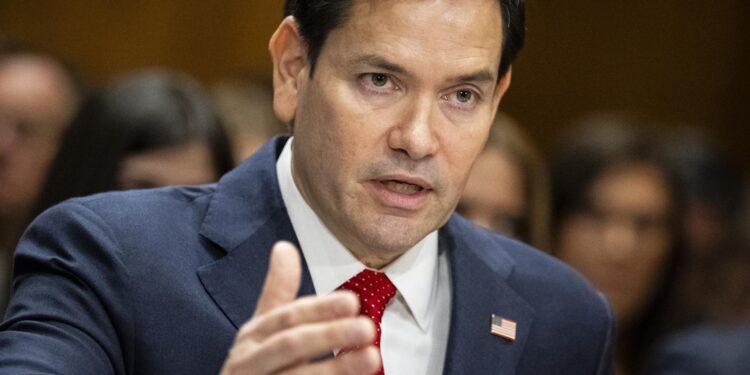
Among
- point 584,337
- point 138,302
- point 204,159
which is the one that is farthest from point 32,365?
point 204,159

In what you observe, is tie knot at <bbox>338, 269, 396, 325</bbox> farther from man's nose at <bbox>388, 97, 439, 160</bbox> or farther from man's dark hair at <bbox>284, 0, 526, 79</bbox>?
man's dark hair at <bbox>284, 0, 526, 79</bbox>

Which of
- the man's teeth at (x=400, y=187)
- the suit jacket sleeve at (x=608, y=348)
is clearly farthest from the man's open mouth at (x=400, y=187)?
the suit jacket sleeve at (x=608, y=348)

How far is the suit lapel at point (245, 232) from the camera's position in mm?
2574

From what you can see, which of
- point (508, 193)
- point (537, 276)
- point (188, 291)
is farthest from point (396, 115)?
point (508, 193)

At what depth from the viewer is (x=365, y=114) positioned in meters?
2.56

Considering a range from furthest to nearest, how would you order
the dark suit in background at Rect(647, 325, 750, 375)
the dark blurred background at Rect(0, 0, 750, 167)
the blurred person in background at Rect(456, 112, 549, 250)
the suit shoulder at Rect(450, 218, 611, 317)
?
the dark blurred background at Rect(0, 0, 750, 167) < the blurred person in background at Rect(456, 112, 549, 250) < the dark suit in background at Rect(647, 325, 750, 375) < the suit shoulder at Rect(450, 218, 611, 317)

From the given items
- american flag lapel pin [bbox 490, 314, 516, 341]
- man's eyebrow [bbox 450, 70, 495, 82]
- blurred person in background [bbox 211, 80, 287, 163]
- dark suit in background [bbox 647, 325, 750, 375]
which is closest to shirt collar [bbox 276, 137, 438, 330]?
american flag lapel pin [bbox 490, 314, 516, 341]

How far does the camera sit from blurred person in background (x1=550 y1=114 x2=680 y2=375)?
4.87 meters

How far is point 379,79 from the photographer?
8.45 feet

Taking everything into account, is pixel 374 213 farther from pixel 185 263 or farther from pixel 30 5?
pixel 30 5

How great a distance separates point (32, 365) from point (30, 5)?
175 inches

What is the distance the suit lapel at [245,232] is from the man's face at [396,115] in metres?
0.12

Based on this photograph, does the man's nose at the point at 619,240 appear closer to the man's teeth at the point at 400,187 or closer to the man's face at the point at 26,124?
the man's face at the point at 26,124

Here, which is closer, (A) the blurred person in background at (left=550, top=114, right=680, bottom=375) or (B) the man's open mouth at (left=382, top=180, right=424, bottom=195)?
(B) the man's open mouth at (left=382, top=180, right=424, bottom=195)
